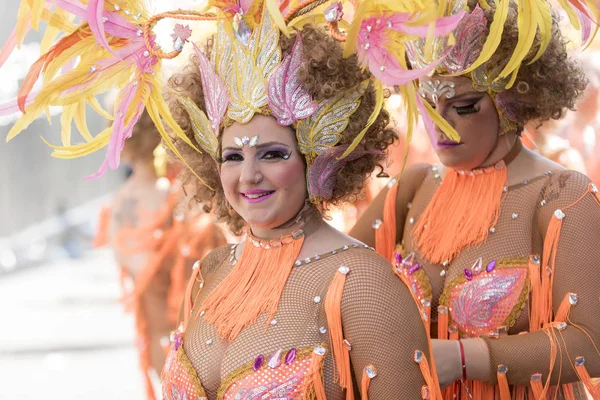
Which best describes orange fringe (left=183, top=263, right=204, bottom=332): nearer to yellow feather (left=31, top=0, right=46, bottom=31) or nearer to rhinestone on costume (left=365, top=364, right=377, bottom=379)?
rhinestone on costume (left=365, top=364, right=377, bottom=379)

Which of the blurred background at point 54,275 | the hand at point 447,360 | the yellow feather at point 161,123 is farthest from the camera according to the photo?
the blurred background at point 54,275

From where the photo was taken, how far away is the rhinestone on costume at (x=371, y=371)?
1.83m

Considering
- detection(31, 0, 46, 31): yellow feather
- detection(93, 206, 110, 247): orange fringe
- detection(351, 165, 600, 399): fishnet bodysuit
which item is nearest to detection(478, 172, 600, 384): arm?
detection(351, 165, 600, 399): fishnet bodysuit

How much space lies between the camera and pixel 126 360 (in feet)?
21.2

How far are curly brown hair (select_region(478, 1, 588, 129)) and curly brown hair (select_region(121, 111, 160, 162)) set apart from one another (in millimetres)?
1966

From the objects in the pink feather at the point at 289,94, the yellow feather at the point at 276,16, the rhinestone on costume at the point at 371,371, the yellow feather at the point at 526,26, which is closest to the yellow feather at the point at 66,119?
the pink feather at the point at 289,94

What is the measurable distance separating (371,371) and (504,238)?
2.46 feet

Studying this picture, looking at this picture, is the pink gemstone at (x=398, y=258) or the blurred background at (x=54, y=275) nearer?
the pink gemstone at (x=398, y=258)

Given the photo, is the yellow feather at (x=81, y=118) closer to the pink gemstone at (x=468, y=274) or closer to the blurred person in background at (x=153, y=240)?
the pink gemstone at (x=468, y=274)

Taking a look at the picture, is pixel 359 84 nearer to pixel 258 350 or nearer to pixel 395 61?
pixel 395 61

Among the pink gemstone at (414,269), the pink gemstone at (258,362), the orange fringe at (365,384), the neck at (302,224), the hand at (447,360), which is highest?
the neck at (302,224)

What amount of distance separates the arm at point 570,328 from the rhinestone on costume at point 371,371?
571 millimetres

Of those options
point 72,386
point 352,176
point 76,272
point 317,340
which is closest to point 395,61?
point 352,176

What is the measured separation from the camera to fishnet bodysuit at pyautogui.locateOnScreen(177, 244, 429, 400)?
1.84 meters
